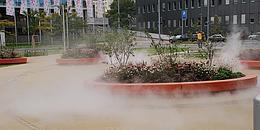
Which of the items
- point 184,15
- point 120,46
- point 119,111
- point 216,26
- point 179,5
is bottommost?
point 119,111

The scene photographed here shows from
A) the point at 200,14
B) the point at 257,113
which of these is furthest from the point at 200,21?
the point at 257,113

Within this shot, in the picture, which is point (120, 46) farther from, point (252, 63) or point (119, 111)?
point (252, 63)

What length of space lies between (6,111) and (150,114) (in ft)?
10.7

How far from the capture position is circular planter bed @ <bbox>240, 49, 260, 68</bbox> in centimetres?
1424

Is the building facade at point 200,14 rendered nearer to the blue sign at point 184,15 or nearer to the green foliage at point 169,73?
the blue sign at point 184,15

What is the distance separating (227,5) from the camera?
61.8m

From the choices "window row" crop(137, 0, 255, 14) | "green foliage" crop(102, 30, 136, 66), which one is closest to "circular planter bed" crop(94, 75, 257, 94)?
"green foliage" crop(102, 30, 136, 66)

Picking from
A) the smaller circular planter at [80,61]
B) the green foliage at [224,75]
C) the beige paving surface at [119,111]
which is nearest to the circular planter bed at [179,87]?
the beige paving surface at [119,111]

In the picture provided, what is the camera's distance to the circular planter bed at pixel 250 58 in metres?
14.2

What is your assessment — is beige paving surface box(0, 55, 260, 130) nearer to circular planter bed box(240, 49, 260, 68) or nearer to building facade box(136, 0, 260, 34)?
circular planter bed box(240, 49, 260, 68)

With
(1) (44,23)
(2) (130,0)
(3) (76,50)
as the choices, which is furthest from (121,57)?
(2) (130,0)

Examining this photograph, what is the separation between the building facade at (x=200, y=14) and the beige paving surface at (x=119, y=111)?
40469mm

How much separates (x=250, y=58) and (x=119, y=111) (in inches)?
363

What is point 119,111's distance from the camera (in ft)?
25.1
